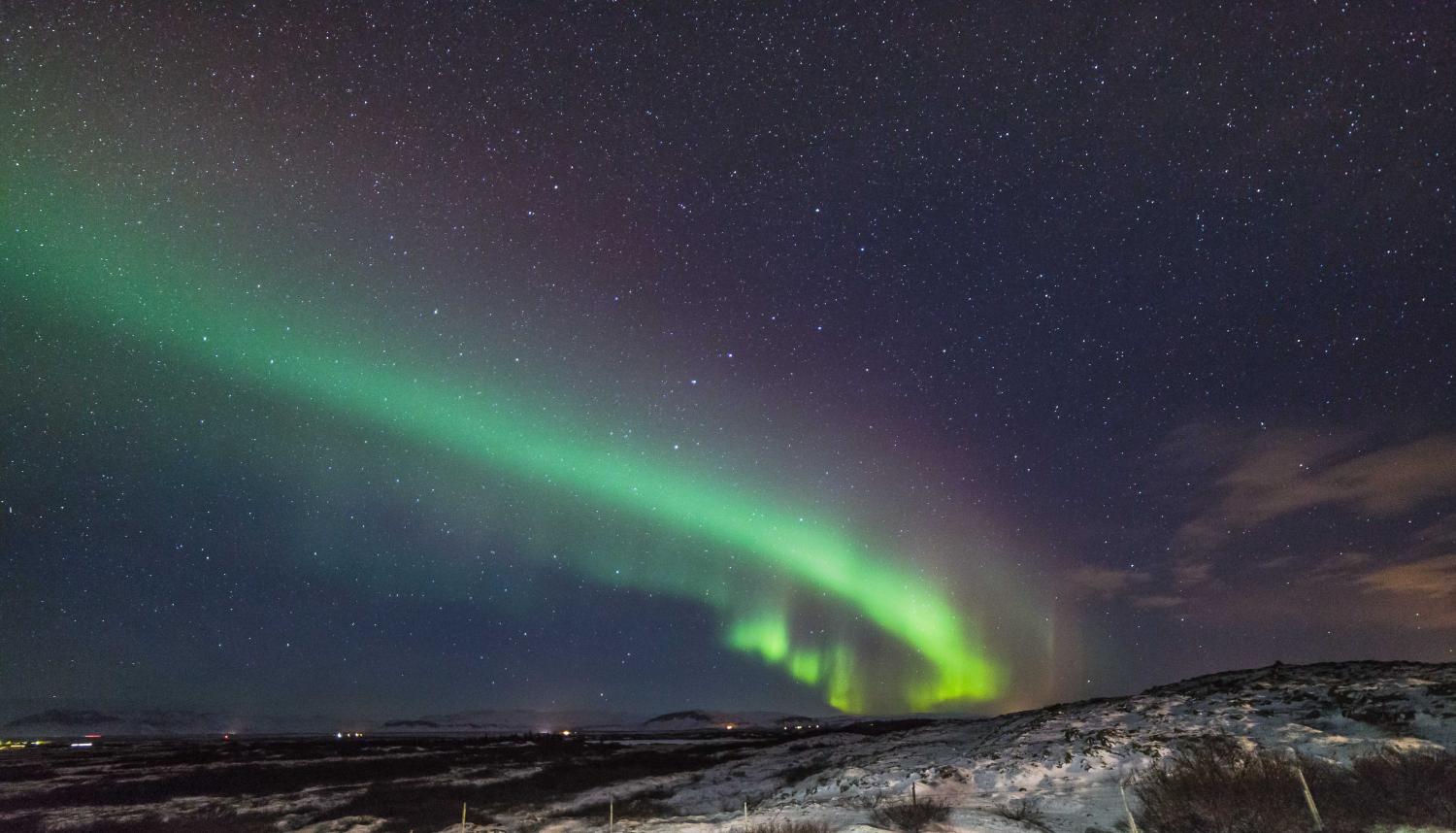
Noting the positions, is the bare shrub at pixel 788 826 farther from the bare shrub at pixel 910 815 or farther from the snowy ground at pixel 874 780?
the bare shrub at pixel 910 815

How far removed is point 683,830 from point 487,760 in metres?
52.0

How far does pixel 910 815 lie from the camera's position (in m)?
19.0

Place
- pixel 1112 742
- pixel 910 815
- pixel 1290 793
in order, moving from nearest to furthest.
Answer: pixel 1290 793, pixel 910 815, pixel 1112 742

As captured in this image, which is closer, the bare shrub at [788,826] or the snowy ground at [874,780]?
the bare shrub at [788,826]

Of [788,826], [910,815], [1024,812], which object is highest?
[1024,812]

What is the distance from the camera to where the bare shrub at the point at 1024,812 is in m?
17.6

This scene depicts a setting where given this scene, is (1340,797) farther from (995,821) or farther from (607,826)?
(607,826)

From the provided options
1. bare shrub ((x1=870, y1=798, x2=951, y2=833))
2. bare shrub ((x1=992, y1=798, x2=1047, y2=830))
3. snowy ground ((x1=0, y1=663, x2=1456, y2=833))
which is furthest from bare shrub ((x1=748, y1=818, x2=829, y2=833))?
bare shrub ((x1=992, y1=798, x2=1047, y2=830))

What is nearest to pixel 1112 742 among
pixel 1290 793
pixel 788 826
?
pixel 1290 793

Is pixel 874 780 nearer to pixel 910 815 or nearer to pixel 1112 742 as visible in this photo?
pixel 910 815

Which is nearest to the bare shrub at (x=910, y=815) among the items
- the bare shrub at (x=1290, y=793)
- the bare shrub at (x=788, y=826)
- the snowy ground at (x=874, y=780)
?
the snowy ground at (x=874, y=780)

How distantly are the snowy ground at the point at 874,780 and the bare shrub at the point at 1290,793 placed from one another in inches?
44.1

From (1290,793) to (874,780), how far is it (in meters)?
12.8

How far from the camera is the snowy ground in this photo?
64.4 feet
